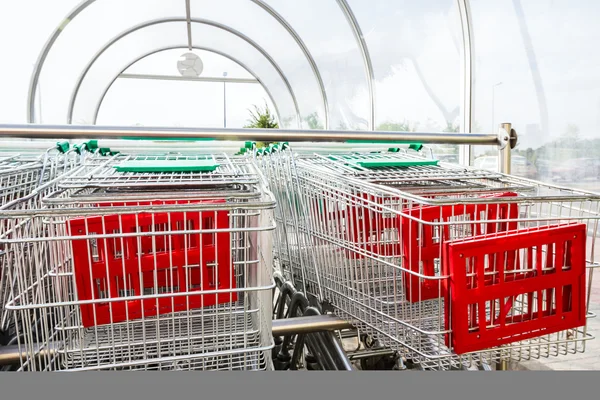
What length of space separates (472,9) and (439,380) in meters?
3.82

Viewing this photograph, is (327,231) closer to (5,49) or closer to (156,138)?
(156,138)

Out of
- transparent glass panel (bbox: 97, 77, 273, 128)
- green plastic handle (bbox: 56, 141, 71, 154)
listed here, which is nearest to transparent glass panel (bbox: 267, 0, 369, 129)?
transparent glass panel (bbox: 97, 77, 273, 128)

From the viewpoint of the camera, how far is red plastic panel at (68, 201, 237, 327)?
1041 millimetres

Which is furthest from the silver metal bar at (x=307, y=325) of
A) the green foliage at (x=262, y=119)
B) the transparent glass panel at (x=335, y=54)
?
the green foliage at (x=262, y=119)

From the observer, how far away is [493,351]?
3.68ft

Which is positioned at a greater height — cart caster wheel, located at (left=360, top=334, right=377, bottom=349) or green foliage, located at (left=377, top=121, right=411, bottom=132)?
green foliage, located at (left=377, top=121, right=411, bottom=132)

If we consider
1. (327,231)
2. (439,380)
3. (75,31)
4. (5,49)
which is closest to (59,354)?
(327,231)

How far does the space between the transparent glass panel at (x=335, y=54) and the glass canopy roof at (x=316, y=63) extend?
0.09 feet

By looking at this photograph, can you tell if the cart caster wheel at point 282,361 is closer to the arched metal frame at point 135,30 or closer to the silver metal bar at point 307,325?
the silver metal bar at point 307,325

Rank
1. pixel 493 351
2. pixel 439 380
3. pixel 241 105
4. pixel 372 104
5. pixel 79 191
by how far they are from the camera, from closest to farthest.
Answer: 1. pixel 439 380
2. pixel 493 351
3. pixel 79 191
4. pixel 372 104
5. pixel 241 105

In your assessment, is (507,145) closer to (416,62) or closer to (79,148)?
(79,148)

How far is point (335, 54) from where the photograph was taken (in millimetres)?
7078

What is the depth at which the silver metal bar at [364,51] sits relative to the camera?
579 centimetres

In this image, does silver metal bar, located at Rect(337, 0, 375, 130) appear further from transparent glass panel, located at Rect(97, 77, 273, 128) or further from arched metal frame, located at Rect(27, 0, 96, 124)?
transparent glass panel, located at Rect(97, 77, 273, 128)
